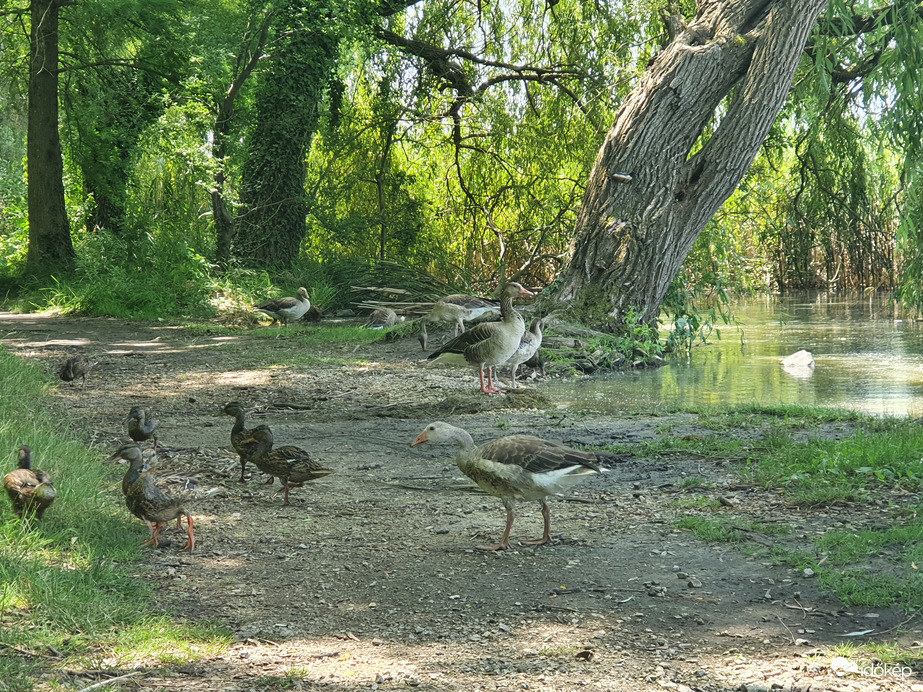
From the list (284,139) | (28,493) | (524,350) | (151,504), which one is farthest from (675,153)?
(28,493)

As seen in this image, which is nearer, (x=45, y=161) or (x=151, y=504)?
(x=151, y=504)

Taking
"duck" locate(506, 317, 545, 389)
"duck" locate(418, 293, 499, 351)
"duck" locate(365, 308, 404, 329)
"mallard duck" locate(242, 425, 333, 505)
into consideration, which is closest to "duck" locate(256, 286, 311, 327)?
"duck" locate(365, 308, 404, 329)

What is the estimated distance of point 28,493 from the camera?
197 inches

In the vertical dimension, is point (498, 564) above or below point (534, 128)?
below

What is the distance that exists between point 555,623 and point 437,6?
19.1 metres

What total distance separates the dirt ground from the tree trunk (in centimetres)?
1427

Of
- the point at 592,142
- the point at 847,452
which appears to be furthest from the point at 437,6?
the point at 847,452

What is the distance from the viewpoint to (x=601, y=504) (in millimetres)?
6297

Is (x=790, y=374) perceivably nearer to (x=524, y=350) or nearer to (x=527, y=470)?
(x=524, y=350)

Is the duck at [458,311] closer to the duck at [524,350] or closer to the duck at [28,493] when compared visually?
the duck at [524,350]

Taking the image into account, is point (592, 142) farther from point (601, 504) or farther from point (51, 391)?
point (601, 504)

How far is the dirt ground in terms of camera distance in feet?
12.4

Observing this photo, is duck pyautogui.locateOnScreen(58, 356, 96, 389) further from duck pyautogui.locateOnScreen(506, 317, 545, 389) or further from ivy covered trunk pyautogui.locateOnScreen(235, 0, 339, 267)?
ivy covered trunk pyautogui.locateOnScreen(235, 0, 339, 267)

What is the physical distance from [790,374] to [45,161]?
56.3ft
